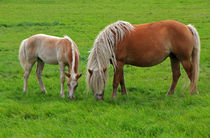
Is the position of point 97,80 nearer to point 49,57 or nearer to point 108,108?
point 108,108

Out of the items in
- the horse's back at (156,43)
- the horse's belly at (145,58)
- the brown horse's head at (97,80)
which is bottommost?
the brown horse's head at (97,80)

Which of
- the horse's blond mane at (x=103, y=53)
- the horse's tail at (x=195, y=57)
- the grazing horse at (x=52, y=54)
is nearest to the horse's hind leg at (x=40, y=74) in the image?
the grazing horse at (x=52, y=54)

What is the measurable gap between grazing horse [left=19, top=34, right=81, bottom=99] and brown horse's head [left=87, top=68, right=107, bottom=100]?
0.39 metres

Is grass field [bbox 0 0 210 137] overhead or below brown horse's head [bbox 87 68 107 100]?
below

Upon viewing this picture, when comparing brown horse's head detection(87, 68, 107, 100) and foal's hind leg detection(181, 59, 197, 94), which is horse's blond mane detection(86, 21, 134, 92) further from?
foal's hind leg detection(181, 59, 197, 94)

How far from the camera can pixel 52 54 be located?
7145 millimetres

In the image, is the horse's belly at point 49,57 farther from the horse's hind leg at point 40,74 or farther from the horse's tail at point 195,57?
the horse's tail at point 195,57

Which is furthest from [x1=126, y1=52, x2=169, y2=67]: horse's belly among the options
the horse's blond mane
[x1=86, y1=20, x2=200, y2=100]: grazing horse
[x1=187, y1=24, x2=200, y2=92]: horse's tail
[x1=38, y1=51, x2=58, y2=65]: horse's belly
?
[x1=38, y1=51, x2=58, y2=65]: horse's belly

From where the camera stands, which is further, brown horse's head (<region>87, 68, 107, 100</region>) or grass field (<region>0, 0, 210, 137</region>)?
brown horse's head (<region>87, 68, 107, 100</region>)

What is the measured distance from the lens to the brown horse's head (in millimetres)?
6086

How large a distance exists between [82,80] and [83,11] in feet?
63.7

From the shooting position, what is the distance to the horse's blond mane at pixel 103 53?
241 inches

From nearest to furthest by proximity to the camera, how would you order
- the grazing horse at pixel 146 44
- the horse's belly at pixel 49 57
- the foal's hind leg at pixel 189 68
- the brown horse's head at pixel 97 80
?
1. the brown horse's head at pixel 97 80
2. the grazing horse at pixel 146 44
3. the foal's hind leg at pixel 189 68
4. the horse's belly at pixel 49 57

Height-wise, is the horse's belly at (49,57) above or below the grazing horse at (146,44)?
below
